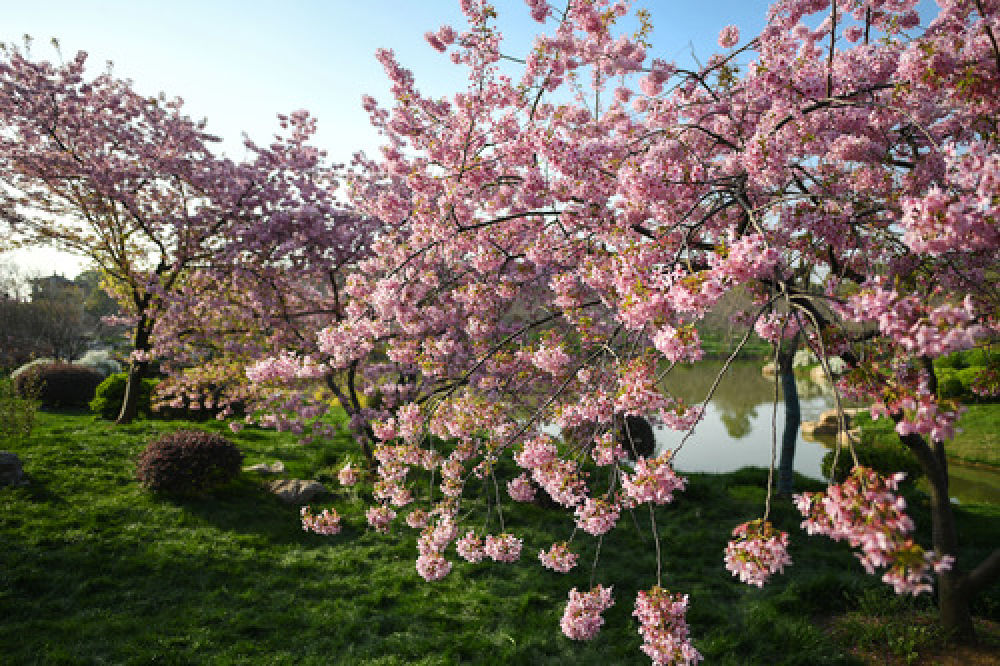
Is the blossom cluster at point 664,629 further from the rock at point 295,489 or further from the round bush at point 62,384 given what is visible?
the round bush at point 62,384

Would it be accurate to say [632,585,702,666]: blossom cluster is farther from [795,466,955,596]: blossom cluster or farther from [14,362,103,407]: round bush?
[14,362,103,407]: round bush

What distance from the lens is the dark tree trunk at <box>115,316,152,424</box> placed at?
11359 millimetres

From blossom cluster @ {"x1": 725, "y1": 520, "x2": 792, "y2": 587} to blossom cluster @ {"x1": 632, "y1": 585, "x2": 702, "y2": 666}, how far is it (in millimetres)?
504

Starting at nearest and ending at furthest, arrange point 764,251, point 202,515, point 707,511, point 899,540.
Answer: point 899,540, point 764,251, point 202,515, point 707,511

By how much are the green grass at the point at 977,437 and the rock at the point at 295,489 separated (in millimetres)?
11739

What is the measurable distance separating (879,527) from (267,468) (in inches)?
377

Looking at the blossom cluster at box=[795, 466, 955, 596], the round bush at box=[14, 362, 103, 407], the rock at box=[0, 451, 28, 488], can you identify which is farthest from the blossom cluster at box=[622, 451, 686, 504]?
the round bush at box=[14, 362, 103, 407]

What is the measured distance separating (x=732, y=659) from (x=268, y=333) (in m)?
9.00

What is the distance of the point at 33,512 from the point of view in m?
6.76

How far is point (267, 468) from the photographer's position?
9.23 meters

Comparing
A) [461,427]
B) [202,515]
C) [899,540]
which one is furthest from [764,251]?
[202,515]

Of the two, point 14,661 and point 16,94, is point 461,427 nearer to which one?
point 14,661

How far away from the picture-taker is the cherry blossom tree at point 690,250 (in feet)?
7.36

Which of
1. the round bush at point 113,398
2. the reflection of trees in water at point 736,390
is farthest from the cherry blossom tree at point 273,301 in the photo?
the reflection of trees in water at point 736,390
